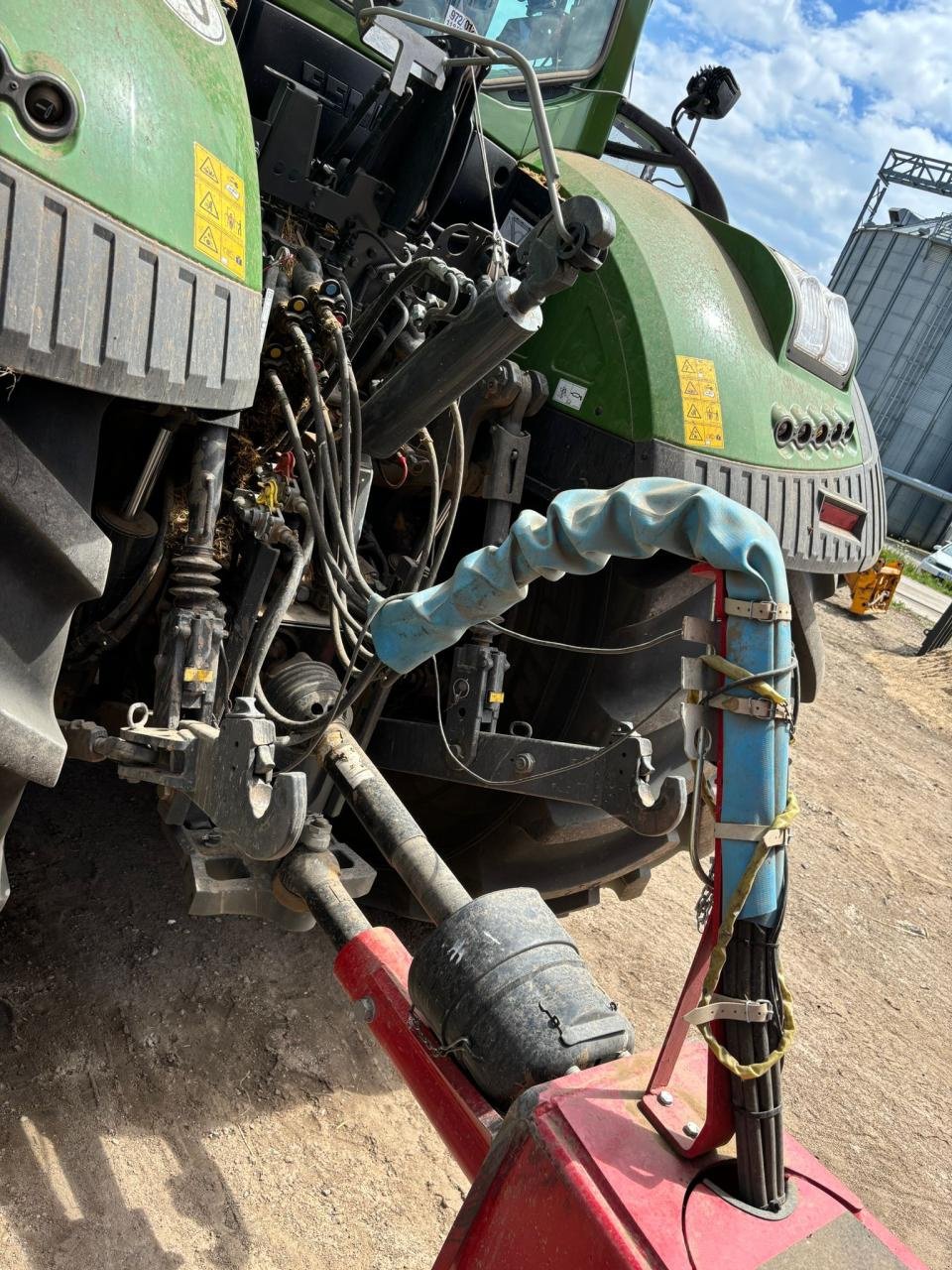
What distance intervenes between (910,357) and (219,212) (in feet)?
65.7

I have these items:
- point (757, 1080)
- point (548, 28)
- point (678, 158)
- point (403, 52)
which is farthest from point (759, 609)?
point (678, 158)

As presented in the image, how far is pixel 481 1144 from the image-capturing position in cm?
129

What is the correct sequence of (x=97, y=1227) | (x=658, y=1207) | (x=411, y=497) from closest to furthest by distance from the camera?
1. (x=658, y=1207)
2. (x=97, y=1227)
3. (x=411, y=497)

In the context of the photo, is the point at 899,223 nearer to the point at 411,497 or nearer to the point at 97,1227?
the point at 411,497

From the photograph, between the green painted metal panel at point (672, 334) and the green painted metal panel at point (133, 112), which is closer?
the green painted metal panel at point (133, 112)

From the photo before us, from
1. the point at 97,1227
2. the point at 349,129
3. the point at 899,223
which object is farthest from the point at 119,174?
the point at 899,223

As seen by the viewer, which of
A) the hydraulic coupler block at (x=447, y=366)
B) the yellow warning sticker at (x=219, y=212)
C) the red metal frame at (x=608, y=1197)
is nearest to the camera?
the red metal frame at (x=608, y=1197)

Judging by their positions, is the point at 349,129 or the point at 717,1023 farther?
the point at 349,129

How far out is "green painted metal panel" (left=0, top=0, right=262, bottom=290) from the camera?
110 cm

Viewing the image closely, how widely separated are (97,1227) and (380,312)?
1663 mm

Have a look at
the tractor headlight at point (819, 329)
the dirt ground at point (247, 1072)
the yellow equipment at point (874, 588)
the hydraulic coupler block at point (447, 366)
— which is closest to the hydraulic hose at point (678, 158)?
the tractor headlight at point (819, 329)

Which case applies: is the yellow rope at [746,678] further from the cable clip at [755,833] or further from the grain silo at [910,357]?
the grain silo at [910,357]

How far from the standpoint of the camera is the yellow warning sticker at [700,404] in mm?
1941

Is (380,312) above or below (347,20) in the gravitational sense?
below
